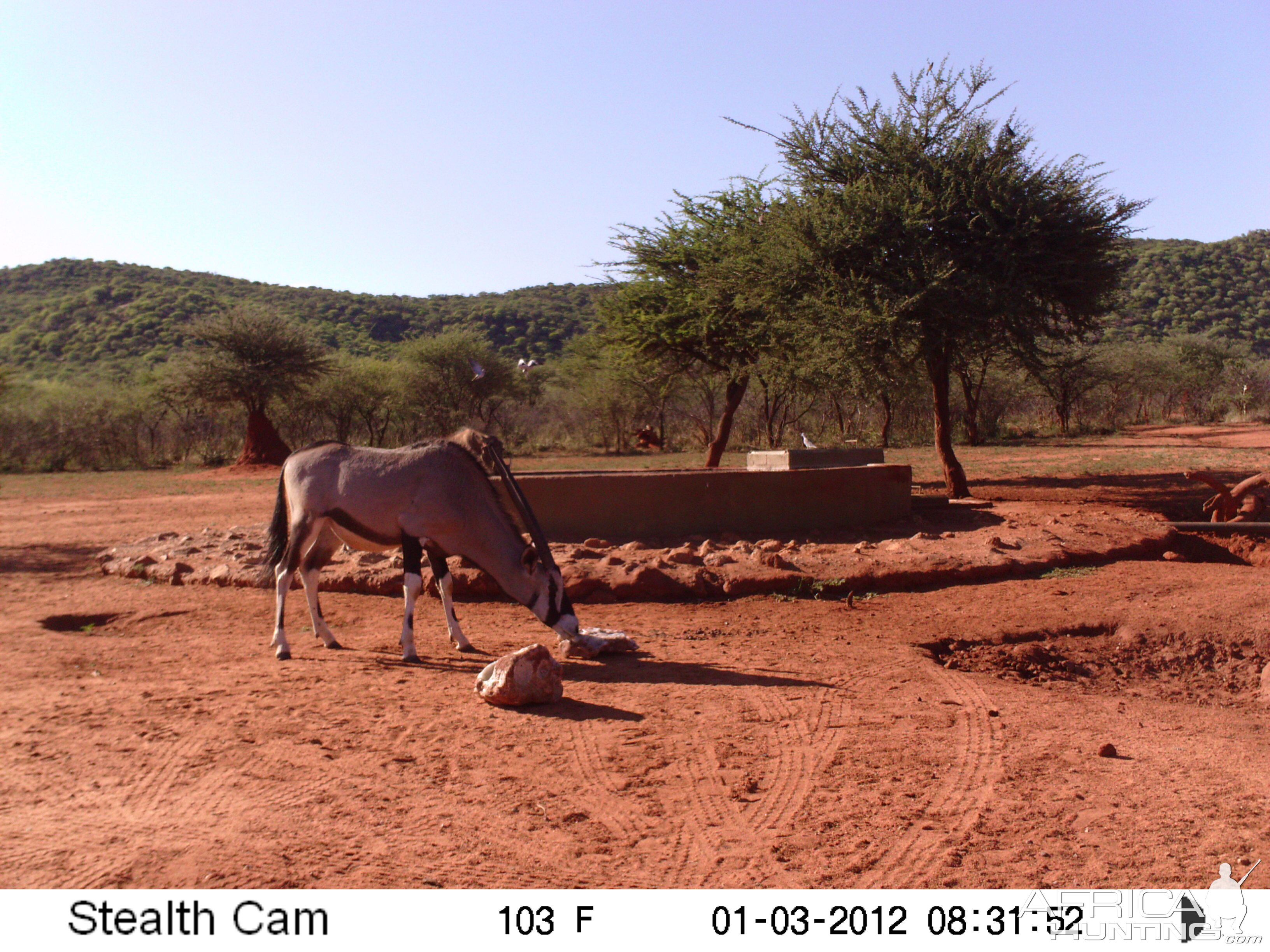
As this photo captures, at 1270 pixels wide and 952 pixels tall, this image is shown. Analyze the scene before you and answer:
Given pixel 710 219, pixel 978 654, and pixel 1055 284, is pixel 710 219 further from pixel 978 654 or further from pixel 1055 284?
pixel 978 654

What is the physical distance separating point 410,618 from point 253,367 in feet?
97.6

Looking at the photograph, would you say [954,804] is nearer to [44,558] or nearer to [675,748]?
[675,748]

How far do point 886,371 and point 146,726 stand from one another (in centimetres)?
1196

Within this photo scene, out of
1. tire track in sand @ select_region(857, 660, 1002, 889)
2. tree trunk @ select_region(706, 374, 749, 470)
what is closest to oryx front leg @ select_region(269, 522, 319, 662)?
tire track in sand @ select_region(857, 660, 1002, 889)

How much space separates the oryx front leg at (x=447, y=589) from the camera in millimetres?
7016

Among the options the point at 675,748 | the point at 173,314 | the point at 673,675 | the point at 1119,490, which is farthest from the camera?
the point at 173,314

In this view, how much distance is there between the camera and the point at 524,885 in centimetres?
339

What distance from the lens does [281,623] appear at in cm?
692

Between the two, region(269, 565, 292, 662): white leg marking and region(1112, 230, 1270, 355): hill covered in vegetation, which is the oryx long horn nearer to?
region(269, 565, 292, 662): white leg marking

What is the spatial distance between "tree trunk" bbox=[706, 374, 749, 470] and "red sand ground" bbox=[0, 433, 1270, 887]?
1184cm

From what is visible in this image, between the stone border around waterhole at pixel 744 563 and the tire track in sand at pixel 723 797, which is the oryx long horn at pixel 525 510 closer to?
the tire track in sand at pixel 723 797

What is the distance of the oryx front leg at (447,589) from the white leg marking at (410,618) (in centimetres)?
26

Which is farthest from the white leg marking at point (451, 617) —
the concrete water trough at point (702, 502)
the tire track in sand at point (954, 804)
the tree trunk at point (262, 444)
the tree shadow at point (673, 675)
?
the tree trunk at point (262, 444)

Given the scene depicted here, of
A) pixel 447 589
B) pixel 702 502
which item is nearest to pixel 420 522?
pixel 447 589
